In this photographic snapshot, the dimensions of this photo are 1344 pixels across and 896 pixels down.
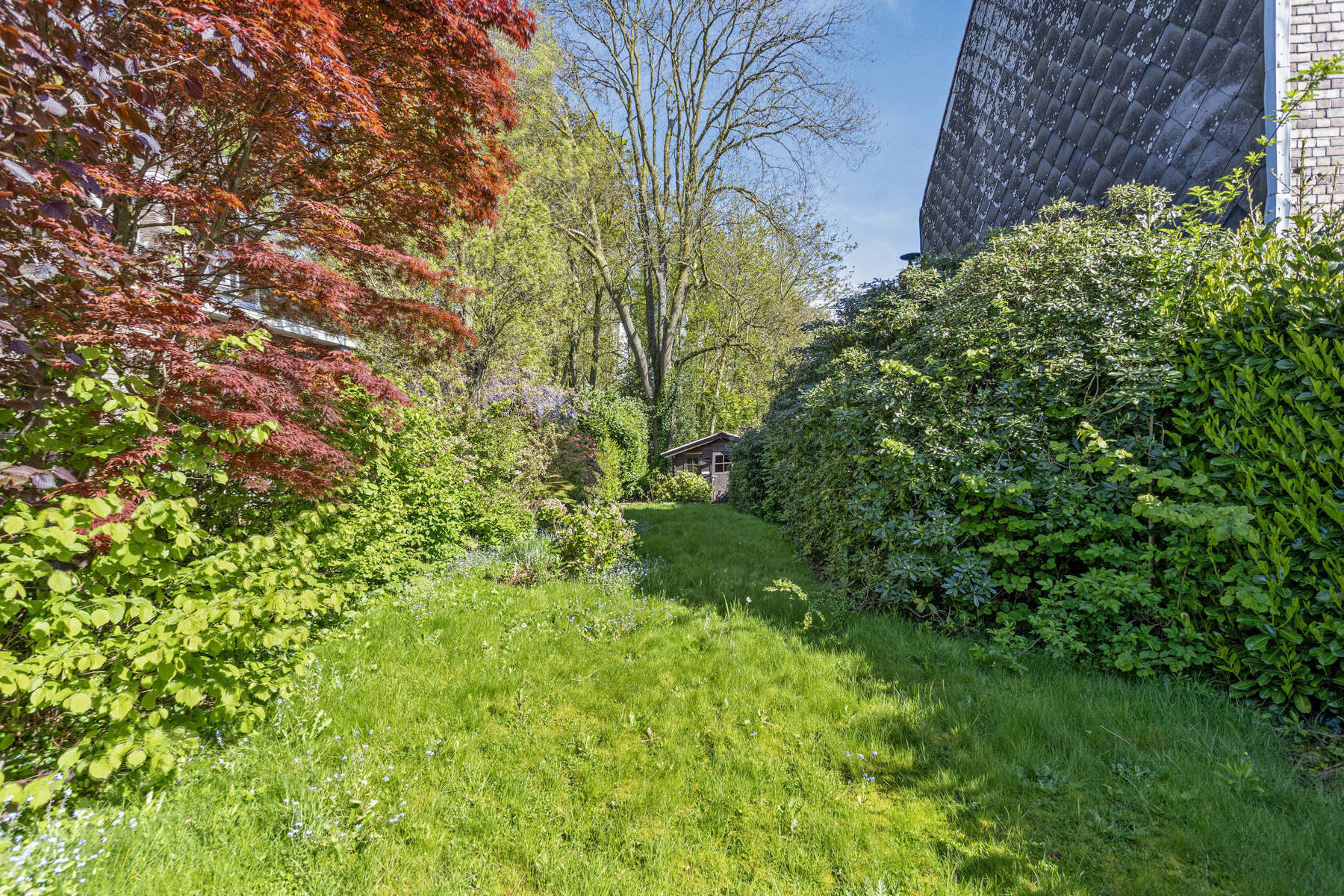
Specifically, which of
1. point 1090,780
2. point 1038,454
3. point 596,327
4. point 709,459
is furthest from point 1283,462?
point 596,327

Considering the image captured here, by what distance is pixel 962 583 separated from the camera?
3.49m

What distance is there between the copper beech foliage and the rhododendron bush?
18mm

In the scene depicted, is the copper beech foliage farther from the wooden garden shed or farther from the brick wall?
the wooden garden shed

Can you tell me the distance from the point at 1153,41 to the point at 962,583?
6.07m

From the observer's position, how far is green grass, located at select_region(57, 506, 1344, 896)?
6.01 feet

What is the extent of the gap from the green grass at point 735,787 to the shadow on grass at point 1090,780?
10mm

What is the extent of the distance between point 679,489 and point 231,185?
14.5 m

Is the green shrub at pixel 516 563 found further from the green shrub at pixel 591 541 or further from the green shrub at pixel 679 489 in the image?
the green shrub at pixel 679 489

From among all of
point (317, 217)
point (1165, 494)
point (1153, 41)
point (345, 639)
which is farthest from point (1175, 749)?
point (1153, 41)

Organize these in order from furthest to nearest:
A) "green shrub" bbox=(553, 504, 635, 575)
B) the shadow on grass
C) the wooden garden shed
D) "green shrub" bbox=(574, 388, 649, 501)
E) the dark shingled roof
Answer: the wooden garden shed → "green shrub" bbox=(574, 388, 649, 501) → "green shrub" bbox=(553, 504, 635, 575) → the dark shingled roof → the shadow on grass

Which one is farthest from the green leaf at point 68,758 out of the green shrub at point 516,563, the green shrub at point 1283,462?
the green shrub at point 1283,462

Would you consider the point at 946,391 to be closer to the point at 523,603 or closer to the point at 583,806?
the point at 583,806

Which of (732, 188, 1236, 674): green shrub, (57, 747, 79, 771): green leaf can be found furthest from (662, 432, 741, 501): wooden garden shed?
(57, 747, 79, 771): green leaf

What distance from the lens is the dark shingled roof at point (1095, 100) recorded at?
4.14 m
